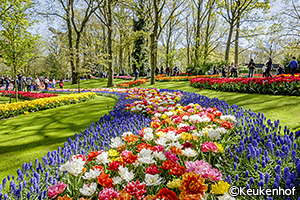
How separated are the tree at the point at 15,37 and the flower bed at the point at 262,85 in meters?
11.2

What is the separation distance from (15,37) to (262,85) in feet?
43.1

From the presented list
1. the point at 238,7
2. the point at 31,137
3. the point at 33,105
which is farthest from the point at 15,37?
the point at 238,7

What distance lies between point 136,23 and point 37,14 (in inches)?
556

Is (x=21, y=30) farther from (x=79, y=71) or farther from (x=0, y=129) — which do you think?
(x=0, y=129)

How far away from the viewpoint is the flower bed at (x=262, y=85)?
7215mm

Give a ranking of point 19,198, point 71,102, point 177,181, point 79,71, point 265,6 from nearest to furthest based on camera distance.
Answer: point 177,181 → point 19,198 → point 71,102 → point 79,71 → point 265,6

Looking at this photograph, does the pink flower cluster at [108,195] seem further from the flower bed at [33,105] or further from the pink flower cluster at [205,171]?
the flower bed at [33,105]

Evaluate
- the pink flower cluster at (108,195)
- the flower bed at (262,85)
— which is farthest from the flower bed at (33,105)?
the flower bed at (262,85)

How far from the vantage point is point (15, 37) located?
9445 millimetres

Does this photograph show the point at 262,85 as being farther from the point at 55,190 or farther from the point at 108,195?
the point at 55,190

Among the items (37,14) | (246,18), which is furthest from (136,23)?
(246,18)

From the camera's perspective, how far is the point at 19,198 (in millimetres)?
1687
